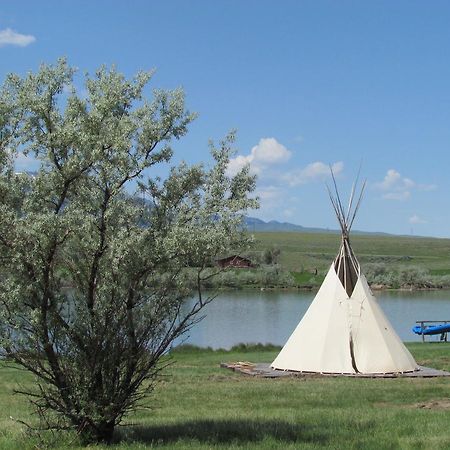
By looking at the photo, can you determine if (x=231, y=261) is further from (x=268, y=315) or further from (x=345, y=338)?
(x=268, y=315)

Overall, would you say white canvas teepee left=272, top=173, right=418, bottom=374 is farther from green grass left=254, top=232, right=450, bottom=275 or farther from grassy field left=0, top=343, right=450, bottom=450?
green grass left=254, top=232, right=450, bottom=275

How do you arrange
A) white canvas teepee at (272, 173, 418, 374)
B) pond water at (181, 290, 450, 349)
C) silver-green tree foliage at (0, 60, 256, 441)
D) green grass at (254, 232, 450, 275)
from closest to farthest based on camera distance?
1. silver-green tree foliage at (0, 60, 256, 441)
2. white canvas teepee at (272, 173, 418, 374)
3. pond water at (181, 290, 450, 349)
4. green grass at (254, 232, 450, 275)

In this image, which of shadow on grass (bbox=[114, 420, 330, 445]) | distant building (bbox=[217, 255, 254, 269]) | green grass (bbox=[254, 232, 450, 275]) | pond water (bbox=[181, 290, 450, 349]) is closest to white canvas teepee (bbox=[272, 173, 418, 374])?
pond water (bbox=[181, 290, 450, 349])

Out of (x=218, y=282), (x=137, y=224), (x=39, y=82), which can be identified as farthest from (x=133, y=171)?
(x=218, y=282)

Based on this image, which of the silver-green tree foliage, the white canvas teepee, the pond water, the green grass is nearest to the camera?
the silver-green tree foliage

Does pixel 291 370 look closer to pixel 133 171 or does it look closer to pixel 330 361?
pixel 330 361

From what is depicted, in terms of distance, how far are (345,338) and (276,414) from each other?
23.3 feet

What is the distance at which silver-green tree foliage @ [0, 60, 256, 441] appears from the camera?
7711mm

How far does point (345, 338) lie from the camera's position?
17.5m

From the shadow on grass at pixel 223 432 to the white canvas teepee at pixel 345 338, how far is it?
7.75 m

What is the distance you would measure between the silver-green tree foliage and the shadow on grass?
59 centimetres

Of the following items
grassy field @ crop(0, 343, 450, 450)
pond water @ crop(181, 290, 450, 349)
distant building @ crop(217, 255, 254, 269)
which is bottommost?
pond water @ crop(181, 290, 450, 349)

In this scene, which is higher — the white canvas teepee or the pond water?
the white canvas teepee

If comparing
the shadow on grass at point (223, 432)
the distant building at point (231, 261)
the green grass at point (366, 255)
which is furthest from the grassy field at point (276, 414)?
the green grass at point (366, 255)
